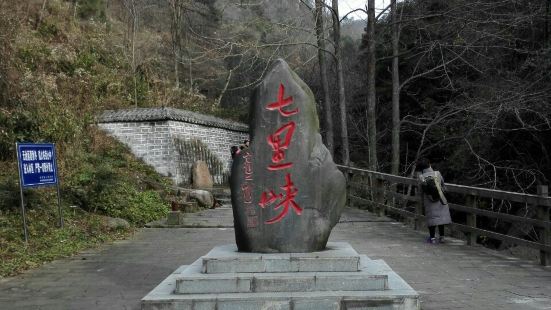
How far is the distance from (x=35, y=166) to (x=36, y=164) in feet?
0.19

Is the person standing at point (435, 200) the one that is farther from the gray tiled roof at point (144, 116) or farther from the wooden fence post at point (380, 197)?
the gray tiled roof at point (144, 116)

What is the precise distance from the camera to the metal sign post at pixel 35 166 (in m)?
9.25

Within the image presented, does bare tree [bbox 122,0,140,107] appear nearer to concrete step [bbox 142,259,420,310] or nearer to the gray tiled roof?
the gray tiled roof

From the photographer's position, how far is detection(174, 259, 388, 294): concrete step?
5133mm

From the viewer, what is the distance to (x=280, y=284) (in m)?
5.14

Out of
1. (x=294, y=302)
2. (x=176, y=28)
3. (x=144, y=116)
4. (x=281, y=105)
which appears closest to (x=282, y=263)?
(x=294, y=302)

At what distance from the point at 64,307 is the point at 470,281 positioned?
486 centimetres

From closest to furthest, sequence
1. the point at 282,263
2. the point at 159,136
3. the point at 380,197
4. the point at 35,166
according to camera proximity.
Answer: the point at 282,263 < the point at 35,166 < the point at 380,197 < the point at 159,136

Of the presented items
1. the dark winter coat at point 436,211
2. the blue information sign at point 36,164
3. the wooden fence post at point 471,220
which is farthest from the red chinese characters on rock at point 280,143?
the blue information sign at point 36,164

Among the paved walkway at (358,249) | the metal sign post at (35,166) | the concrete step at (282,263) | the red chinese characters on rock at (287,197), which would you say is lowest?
the paved walkway at (358,249)

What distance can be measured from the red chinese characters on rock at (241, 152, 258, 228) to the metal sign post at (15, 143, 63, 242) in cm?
492

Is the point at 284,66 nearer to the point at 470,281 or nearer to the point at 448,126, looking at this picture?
the point at 470,281

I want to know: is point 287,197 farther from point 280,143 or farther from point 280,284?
point 280,284

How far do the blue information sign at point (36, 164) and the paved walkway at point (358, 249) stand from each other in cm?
175
